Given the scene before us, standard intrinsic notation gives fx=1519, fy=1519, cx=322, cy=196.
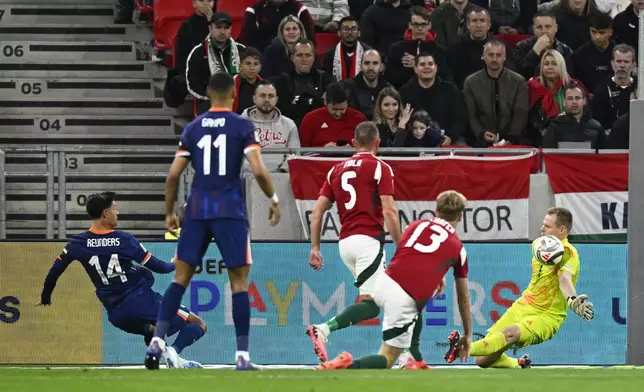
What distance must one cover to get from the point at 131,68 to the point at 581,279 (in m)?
7.57

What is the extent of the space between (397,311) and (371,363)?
0.46 metres

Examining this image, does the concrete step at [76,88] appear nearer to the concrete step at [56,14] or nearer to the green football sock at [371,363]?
the concrete step at [56,14]

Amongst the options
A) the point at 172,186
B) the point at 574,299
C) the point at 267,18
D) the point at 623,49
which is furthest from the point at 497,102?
the point at 172,186

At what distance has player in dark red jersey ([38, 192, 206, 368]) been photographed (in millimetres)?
14992

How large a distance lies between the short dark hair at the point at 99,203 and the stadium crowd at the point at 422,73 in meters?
2.80

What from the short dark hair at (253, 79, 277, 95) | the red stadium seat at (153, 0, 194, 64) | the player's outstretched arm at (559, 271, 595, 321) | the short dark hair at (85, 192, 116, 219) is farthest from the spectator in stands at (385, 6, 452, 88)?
the player's outstretched arm at (559, 271, 595, 321)

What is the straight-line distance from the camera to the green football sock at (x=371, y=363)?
1187 centimetres

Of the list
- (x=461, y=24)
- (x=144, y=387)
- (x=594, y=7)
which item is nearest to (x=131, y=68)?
(x=461, y=24)

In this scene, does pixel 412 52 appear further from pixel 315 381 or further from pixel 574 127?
pixel 315 381

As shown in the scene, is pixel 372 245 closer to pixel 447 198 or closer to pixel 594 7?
pixel 447 198

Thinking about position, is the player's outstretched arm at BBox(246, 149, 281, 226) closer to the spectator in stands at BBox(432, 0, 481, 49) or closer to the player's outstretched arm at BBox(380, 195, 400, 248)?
the player's outstretched arm at BBox(380, 195, 400, 248)

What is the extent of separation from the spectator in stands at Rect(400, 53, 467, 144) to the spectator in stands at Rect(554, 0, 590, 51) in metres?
2.75

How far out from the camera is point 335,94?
1745 centimetres

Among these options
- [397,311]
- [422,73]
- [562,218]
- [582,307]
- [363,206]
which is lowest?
[582,307]
